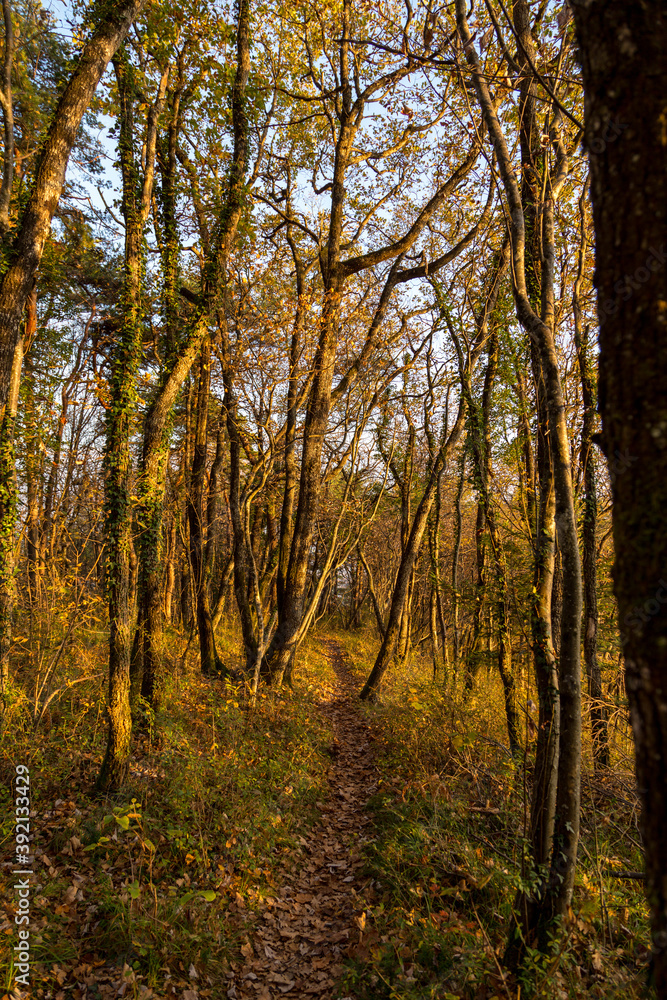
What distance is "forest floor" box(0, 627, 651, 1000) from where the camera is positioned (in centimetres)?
335

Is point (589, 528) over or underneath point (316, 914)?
over

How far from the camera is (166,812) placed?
5062 millimetres

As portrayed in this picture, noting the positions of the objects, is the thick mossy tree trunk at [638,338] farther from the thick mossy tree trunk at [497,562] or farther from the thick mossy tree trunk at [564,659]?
the thick mossy tree trunk at [497,562]

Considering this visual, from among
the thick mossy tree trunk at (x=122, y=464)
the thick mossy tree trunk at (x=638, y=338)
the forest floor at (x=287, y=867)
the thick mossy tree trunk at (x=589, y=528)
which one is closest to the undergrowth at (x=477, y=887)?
the forest floor at (x=287, y=867)

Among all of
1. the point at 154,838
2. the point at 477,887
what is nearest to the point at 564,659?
the point at 477,887

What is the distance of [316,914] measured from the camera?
4430 millimetres

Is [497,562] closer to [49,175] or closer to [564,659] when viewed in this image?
[564,659]

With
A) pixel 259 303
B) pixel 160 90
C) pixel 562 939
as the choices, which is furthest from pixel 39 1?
pixel 562 939

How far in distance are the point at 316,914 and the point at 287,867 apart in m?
0.60

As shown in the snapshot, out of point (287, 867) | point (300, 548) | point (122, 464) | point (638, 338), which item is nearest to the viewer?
point (638, 338)

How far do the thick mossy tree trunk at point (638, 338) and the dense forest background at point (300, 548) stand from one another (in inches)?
1.4

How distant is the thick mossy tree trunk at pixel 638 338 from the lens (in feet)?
3.60

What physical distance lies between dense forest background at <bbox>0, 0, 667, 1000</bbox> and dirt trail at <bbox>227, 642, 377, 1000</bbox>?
36 mm

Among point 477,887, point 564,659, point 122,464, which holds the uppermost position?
point 122,464
